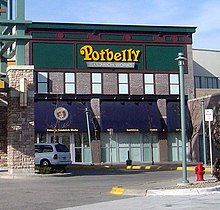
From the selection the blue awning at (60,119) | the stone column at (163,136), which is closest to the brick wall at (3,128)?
the blue awning at (60,119)

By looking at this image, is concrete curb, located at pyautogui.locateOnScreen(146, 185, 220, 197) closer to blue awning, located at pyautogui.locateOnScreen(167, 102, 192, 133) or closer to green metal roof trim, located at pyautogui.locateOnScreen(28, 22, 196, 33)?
green metal roof trim, located at pyautogui.locateOnScreen(28, 22, 196, 33)

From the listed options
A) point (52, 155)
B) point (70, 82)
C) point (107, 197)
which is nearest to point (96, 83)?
point (70, 82)

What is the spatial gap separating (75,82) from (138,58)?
20.2ft

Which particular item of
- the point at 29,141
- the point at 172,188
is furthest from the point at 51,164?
the point at 172,188

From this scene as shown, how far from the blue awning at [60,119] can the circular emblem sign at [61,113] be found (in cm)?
8

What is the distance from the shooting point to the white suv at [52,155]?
1237 inches

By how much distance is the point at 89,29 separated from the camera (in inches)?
1743

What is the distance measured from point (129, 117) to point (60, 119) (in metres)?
6.01

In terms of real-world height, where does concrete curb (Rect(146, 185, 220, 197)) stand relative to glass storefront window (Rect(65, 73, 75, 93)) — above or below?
below

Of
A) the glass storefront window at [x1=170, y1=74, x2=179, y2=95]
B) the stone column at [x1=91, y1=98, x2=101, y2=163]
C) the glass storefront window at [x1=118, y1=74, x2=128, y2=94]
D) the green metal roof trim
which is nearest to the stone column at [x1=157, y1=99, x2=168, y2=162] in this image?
the glass storefront window at [x1=170, y1=74, x2=179, y2=95]

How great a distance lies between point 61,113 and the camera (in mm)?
43031

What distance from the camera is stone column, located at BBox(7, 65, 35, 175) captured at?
25.8m

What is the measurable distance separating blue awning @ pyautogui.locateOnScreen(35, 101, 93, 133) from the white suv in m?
9.97

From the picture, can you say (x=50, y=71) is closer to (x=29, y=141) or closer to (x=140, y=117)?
(x=140, y=117)
